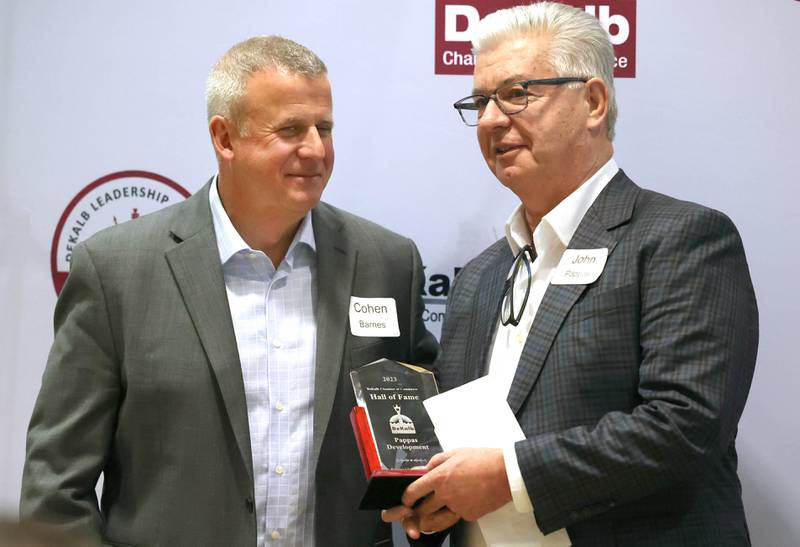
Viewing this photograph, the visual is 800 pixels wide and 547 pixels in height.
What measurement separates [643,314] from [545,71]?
2.34ft

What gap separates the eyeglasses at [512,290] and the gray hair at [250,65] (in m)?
0.77

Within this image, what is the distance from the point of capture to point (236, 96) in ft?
8.71

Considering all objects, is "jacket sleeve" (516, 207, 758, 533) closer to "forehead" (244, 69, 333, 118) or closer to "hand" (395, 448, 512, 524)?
"hand" (395, 448, 512, 524)

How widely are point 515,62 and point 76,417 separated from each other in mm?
1509

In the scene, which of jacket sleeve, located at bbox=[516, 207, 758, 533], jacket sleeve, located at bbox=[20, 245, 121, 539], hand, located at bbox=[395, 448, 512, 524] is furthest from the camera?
jacket sleeve, located at bbox=[20, 245, 121, 539]

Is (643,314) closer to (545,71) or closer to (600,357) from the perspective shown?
(600,357)

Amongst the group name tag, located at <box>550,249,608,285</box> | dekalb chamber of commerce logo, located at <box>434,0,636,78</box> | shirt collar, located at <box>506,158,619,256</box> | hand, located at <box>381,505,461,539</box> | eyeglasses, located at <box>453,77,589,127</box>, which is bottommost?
hand, located at <box>381,505,461,539</box>

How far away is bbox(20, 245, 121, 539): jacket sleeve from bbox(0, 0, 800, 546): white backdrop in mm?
837

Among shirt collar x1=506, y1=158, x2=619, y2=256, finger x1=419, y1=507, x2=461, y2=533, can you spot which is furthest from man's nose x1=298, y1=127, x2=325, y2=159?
finger x1=419, y1=507, x2=461, y2=533

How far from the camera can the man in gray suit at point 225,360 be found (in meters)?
2.52

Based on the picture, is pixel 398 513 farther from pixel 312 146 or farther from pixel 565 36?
pixel 565 36

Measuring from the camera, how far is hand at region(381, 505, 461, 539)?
7.75ft

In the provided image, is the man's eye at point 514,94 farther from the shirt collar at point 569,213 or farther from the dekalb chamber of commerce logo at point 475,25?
the dekalb chamber of commerce logo at point 475,25

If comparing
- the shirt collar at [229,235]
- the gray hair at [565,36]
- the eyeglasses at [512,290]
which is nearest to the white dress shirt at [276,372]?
the shirt collar at [229,235]
